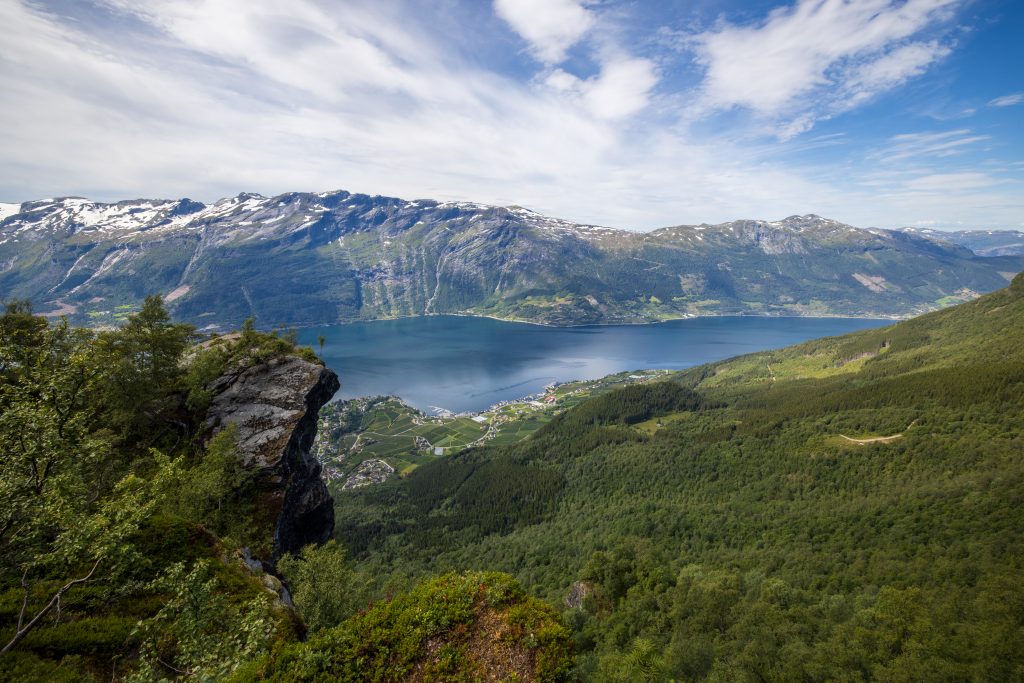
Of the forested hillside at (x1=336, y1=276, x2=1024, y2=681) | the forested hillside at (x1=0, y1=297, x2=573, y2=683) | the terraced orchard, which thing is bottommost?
the terraced orchard

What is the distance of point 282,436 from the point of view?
40.2m

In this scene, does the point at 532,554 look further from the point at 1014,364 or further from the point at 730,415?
the point at 1014,364

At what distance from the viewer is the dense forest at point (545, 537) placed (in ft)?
39.1

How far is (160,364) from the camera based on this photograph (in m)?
39.0

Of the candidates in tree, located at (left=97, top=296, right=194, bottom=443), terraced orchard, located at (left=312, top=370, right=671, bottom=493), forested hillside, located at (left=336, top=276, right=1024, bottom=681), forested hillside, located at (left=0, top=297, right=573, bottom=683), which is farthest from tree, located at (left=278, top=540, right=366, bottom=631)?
terraced orchard, located at (left=312, top=370, right=671, bottom=493)

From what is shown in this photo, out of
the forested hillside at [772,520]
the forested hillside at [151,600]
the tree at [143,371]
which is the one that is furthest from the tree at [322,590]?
the tree at [143,371]

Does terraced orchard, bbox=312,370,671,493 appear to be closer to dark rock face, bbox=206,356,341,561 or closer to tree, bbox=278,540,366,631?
dark rock face, bbox=206,356,341,561

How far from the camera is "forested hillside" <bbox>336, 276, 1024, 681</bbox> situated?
40000 millimetres

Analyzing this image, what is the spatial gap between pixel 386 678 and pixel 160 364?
40.7m

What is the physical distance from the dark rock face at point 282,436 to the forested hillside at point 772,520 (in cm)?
1197

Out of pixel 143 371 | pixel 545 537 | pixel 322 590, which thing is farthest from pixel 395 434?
pixel 322 590

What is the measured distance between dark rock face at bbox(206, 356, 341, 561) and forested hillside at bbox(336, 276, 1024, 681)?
12.0 m

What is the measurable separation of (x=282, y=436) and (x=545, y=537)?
71.9 m

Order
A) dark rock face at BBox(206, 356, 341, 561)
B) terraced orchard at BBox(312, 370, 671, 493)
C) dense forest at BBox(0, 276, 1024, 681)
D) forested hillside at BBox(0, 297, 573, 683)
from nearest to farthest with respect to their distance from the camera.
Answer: forested hillside at BBox(0, 297, 573, 683) < dense forest at BBox(0, 276, 1024, 681) < dark rock face at BBox(206, 356, 341, 561) < terraced orchard at BBox(312, 370, 671, 493)
